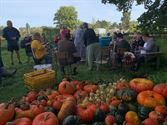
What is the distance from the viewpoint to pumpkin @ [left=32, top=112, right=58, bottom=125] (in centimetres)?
564

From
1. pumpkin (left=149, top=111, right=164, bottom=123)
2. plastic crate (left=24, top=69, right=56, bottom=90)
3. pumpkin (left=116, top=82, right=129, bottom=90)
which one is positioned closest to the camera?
pumpkin (left=149, top=111, right=164, bottom=123)

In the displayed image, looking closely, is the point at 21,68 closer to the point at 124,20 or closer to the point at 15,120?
the point at 15,120

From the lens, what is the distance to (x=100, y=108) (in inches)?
240

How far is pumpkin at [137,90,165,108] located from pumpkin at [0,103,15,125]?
1.87 m

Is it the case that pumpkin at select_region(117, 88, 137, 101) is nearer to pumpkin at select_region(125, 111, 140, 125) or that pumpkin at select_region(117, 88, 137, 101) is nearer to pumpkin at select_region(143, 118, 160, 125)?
pumpkin at select_region(125, 111, 140, 125)

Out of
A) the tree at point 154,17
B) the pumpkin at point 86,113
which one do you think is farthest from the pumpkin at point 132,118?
the tree at point 154,17

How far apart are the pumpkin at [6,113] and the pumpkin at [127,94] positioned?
5.40 feet

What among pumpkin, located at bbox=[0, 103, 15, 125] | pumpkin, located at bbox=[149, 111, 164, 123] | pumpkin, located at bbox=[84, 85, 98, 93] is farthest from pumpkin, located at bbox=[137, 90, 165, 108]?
pumpkin, located at bbox=[0, 103, 15, 125]

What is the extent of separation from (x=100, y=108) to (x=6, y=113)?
1.34 m

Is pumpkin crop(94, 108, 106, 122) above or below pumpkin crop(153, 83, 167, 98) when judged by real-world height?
below

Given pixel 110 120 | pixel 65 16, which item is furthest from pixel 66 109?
pixel 65 16

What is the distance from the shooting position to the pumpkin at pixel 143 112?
5.80m

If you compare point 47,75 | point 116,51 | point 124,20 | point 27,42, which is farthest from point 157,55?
point 124,20

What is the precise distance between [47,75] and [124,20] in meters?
67.1
